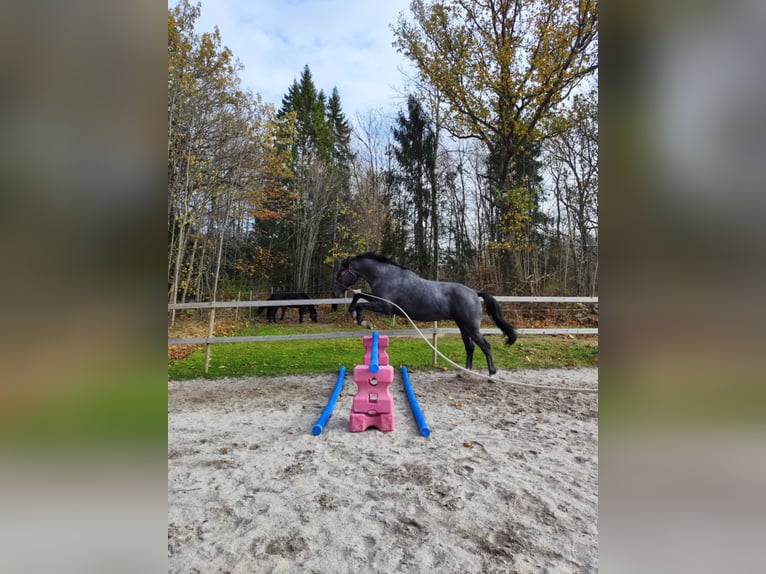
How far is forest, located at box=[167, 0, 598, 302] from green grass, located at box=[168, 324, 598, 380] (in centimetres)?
229

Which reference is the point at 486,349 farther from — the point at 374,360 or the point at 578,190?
the point at 578,190

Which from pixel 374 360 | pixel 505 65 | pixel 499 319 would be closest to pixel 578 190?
pixel 505 65

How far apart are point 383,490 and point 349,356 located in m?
3.82

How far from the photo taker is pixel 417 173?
10664mm

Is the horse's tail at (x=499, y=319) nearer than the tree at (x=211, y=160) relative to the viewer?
Yes

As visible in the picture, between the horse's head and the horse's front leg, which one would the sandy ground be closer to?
the horse's front leg

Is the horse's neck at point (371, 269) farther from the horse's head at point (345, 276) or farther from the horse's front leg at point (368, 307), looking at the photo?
the horse's front leg at point (368, 307)

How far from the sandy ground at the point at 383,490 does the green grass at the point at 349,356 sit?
57.9 inches

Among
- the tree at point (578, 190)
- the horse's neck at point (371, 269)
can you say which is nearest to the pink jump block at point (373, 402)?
the horse's neck at point (371, 269)

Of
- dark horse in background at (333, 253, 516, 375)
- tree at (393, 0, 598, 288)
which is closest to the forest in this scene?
tree at (393, 0, 598, 288)

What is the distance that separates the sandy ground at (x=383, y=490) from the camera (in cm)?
154
